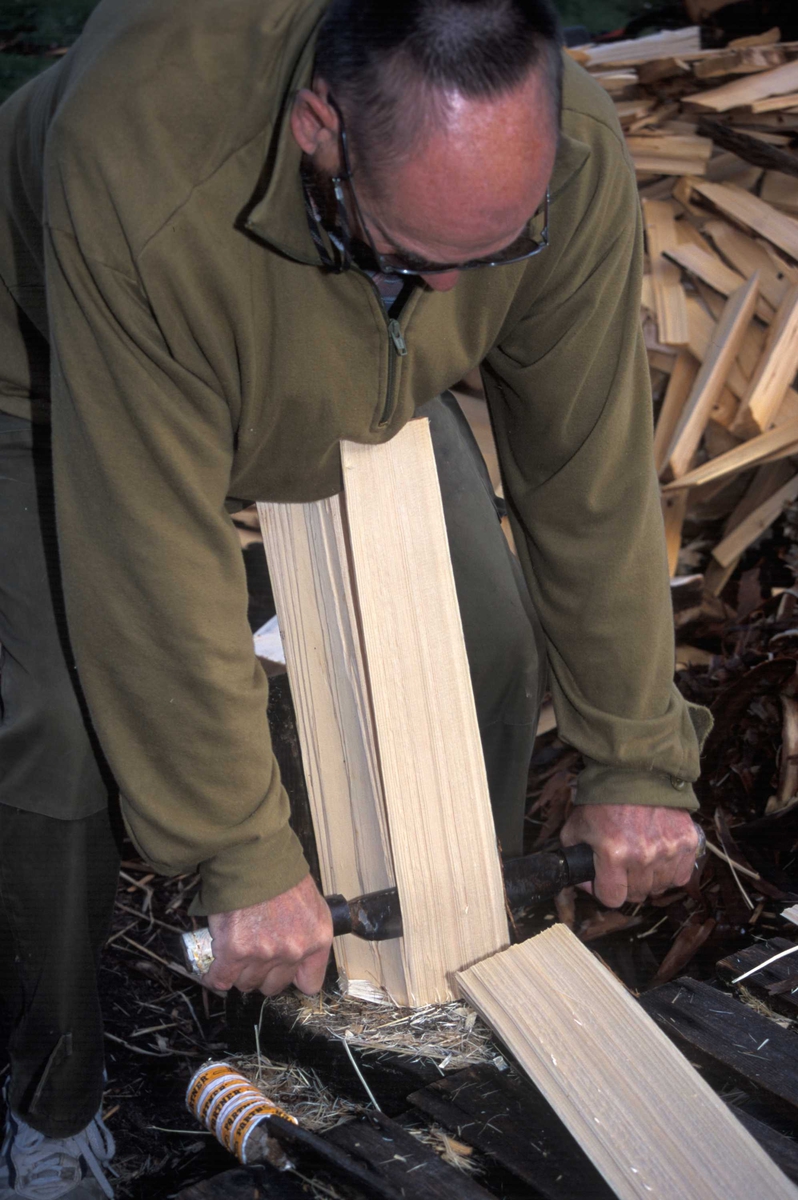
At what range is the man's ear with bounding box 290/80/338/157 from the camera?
4.99ft

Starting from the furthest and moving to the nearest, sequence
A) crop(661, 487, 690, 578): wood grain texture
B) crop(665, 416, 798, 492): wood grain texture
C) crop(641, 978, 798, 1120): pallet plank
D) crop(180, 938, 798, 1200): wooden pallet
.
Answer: crop(661, 487, 690, 578): wood grain texture < crop(665, 416, 798, 492): wood grain texture < crop(641, 978, 798, 1120): pallet plank < crop(180, 938, 798, 1200): wooden pallet

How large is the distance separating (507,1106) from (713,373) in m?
2.99

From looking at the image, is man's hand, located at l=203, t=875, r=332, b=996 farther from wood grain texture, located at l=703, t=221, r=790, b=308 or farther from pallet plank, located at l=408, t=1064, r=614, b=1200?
wood grain texture, located at l=703, t=221, r=790, b=308

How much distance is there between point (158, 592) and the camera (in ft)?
5.45

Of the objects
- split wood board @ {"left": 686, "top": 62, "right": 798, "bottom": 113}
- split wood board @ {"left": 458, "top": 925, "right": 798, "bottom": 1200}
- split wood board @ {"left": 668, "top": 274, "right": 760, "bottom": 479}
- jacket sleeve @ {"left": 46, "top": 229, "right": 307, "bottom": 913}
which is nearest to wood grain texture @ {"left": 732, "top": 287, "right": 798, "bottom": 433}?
split wood board @ {"left": 668, "top": 274, "right": 760, "bottom": 479}

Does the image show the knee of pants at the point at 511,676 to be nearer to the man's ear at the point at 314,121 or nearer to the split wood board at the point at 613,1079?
the split wood board at the point at 613,1079

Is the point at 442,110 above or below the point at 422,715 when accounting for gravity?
above

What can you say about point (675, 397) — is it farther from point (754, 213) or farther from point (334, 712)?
point (334, 712)

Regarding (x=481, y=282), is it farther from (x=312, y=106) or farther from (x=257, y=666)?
(x=257, y=666)

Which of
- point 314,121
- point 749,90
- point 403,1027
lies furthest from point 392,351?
point 749,90

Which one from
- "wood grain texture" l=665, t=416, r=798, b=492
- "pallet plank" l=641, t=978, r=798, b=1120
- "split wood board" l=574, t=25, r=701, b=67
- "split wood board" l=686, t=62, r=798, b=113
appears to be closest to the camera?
"pallet plank" l=641, t=978, r=798, b=1120

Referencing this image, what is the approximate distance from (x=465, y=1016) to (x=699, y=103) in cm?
393

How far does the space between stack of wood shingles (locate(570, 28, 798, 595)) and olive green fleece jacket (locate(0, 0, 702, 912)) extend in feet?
6.12

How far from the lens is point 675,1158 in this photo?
60.6 inches
